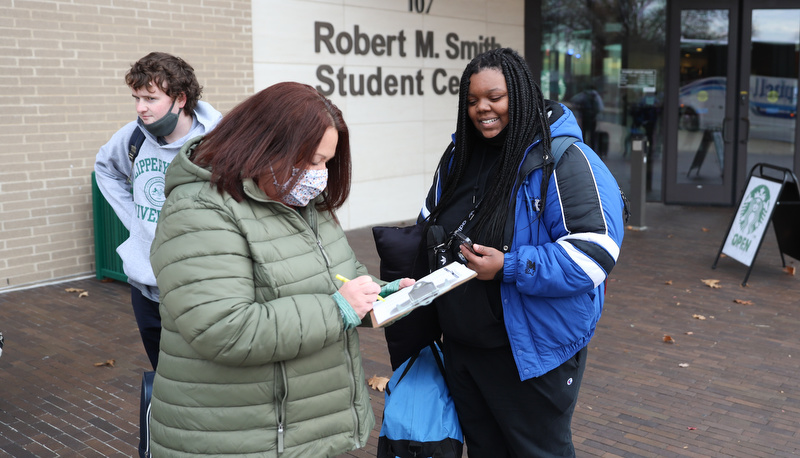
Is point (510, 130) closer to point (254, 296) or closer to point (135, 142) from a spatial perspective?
point (254, 296)

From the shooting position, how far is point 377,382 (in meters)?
4.99

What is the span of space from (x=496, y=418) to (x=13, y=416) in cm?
315

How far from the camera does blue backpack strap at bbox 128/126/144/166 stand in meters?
3.49

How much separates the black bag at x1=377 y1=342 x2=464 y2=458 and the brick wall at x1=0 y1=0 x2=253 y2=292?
5786mm

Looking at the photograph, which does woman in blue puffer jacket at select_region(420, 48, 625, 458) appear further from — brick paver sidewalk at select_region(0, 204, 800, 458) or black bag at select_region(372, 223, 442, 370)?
brick paver sidewalk at select_region(0, 204, 800, 458)

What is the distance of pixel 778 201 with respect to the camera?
7.52 meters

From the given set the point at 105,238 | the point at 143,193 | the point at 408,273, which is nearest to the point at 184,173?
the point at 408,273

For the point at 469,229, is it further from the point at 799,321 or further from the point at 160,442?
the point at 799,321

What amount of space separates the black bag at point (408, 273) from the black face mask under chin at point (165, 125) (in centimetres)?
108

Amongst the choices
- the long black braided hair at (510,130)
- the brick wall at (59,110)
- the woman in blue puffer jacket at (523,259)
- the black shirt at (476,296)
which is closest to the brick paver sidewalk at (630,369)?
the brick wall at (59,110)

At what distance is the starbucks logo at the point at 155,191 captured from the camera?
3318 mm

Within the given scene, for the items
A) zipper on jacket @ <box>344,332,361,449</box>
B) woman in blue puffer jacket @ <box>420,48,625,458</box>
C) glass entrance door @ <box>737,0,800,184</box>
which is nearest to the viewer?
zipper on jacket @ <box>344,332,361,449</box>

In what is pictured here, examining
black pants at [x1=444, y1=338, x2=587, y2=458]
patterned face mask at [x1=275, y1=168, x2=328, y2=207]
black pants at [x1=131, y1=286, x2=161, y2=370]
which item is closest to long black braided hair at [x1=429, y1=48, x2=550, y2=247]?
black pants at [x1=444, y1=338, x2=587, y2=458]

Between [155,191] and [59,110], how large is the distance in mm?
4778
